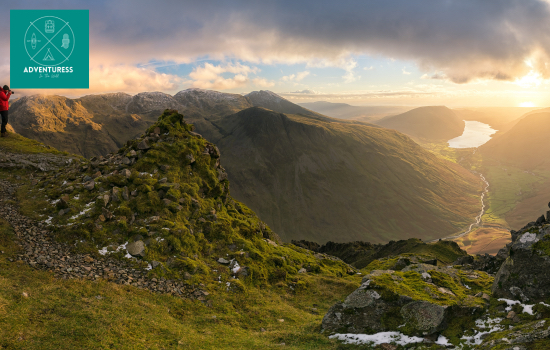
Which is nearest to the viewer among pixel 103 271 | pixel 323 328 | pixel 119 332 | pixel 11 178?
pixel 119 332

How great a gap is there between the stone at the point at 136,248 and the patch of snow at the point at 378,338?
1668 centimetres

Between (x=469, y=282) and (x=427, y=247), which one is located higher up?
(x=469, y=282)

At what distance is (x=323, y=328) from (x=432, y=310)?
22.6 feet

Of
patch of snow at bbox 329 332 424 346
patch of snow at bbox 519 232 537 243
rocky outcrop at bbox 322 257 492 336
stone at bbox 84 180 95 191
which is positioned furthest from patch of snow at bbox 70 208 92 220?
patch of snow at bbox 519 232 537 243

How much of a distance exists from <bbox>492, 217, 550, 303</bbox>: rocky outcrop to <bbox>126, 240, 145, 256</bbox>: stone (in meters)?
26.4

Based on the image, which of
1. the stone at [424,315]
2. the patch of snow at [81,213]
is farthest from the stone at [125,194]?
the stone at [424,315]

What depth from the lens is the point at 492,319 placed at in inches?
638

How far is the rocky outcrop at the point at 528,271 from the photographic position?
16.5 meters

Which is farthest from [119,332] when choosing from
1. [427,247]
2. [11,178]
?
[427,247]

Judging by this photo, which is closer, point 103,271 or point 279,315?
point 103,271

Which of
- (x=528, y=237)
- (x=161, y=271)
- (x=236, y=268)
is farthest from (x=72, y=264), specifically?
(x=528, y=237)

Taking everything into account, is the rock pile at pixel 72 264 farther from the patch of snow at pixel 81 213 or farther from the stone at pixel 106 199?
the stone at pixel 106 199

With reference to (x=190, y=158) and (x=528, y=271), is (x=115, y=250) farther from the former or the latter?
(x=528, y=271)

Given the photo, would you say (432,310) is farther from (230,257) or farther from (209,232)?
(209,232)
